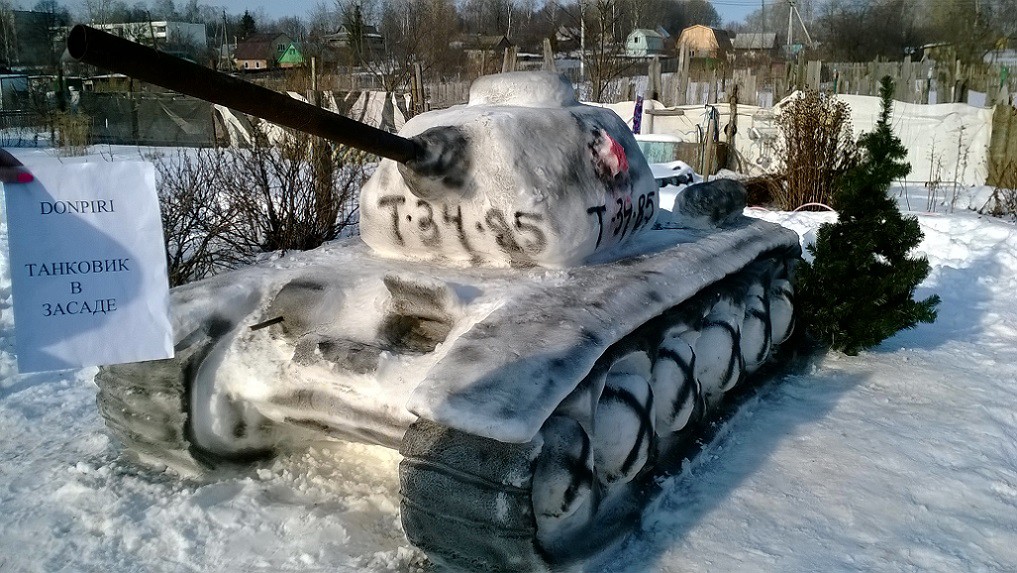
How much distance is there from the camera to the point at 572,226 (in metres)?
2.96

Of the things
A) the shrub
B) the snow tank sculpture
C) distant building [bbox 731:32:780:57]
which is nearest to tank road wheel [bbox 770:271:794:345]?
the snow tank sculpture

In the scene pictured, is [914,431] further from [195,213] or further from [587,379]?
[195,213]

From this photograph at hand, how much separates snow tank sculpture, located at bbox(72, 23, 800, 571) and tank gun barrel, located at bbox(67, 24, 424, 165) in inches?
16.6

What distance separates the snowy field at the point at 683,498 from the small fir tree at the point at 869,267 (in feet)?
1.31

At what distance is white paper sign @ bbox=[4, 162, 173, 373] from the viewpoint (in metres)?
1.83

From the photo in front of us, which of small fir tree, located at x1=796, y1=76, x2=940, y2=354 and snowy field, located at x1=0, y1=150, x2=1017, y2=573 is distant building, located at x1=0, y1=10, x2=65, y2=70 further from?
small fir tree, located at x1=796, y1=76, x2=940, y2=354

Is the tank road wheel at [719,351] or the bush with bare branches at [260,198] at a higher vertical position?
the bush with bare branches at [260,198]

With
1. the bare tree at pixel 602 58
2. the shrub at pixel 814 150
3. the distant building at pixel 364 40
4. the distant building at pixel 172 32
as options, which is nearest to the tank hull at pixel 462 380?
the shrub at pixel 814 150

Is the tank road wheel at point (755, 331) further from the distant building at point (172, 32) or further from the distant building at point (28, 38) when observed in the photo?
the distant building at point (172, 32)

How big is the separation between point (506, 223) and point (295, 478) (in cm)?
118

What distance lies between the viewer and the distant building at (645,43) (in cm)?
3688

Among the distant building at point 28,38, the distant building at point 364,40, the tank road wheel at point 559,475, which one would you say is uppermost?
the distant building at point 364,40

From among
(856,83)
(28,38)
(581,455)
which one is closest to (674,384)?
(581,455)

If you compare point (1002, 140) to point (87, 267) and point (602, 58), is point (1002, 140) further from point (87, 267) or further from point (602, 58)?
point (87, 267)
